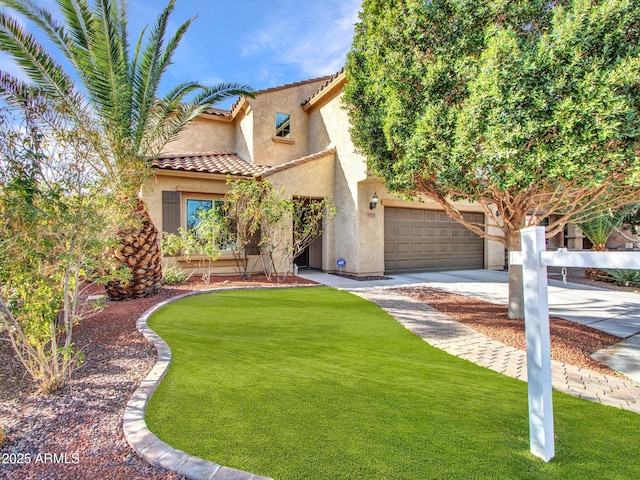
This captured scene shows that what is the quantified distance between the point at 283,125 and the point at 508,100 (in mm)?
12236

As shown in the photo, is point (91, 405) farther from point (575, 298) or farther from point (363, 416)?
point (575, 298)

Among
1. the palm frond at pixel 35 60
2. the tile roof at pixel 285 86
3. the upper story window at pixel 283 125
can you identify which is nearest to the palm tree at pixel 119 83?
the palm frond at pixel 35 60

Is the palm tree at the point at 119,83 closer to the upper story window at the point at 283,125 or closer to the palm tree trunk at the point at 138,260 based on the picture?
the palm tree trunk at the point at 138,260

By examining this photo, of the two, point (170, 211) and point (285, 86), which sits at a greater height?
point (285, 86)

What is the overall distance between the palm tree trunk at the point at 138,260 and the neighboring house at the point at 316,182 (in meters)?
3.70

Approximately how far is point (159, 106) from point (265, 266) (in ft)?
20.5

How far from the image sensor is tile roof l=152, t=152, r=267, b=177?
482 inches

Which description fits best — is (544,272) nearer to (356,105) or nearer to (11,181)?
(11,181)

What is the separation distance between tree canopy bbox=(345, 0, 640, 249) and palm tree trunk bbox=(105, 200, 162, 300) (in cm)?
596

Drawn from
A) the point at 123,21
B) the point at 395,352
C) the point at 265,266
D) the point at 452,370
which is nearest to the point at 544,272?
the point at 452,370

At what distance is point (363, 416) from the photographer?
3.14 metres

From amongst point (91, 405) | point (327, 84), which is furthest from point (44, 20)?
point (327, 84)

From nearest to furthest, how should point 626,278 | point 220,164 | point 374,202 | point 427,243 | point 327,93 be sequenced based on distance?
point 626,278, point 374,202, point 220,164, point 327,93, point 427,243

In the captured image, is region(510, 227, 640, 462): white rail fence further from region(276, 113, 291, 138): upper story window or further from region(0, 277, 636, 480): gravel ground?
region(276, 113, 291, 138): upper story window
